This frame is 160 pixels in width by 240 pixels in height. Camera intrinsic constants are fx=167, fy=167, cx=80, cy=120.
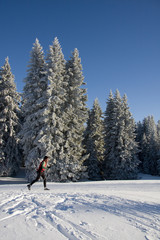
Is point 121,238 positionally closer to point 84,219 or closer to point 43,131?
point 84,219

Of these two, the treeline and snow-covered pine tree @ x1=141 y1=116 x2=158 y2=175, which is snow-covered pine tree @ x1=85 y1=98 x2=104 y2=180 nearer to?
the treeline

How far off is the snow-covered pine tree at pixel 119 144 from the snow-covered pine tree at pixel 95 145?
1.28m

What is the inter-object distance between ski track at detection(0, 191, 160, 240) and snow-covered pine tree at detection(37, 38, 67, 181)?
10.9 metres

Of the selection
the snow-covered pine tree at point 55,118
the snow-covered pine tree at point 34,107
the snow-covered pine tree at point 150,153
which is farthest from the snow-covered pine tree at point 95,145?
the snow-covered pine tree at point 150,153

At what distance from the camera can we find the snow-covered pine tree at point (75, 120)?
17.5m

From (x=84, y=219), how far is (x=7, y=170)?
2103 centimetres

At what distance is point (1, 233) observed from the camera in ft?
11.3

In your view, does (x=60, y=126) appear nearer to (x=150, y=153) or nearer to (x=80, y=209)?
(x=80, y=209)

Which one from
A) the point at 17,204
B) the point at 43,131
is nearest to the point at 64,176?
the point at 43,131

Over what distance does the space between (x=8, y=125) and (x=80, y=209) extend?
20.6 meters

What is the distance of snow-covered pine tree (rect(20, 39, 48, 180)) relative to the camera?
1717 centimetres

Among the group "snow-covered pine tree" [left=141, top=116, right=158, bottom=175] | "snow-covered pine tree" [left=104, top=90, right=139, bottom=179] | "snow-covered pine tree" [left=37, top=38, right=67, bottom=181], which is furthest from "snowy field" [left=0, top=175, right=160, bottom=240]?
"snow-covered pine tree" [left=141, top=116, right=158, bottom=175]

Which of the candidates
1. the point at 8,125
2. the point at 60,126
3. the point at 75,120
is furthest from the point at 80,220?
the point at 8,125

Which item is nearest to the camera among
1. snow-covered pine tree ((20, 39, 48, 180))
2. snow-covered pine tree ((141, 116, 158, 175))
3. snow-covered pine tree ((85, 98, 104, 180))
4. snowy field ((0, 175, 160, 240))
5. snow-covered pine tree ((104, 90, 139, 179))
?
snowy field ((0, 175, 160, 240))
